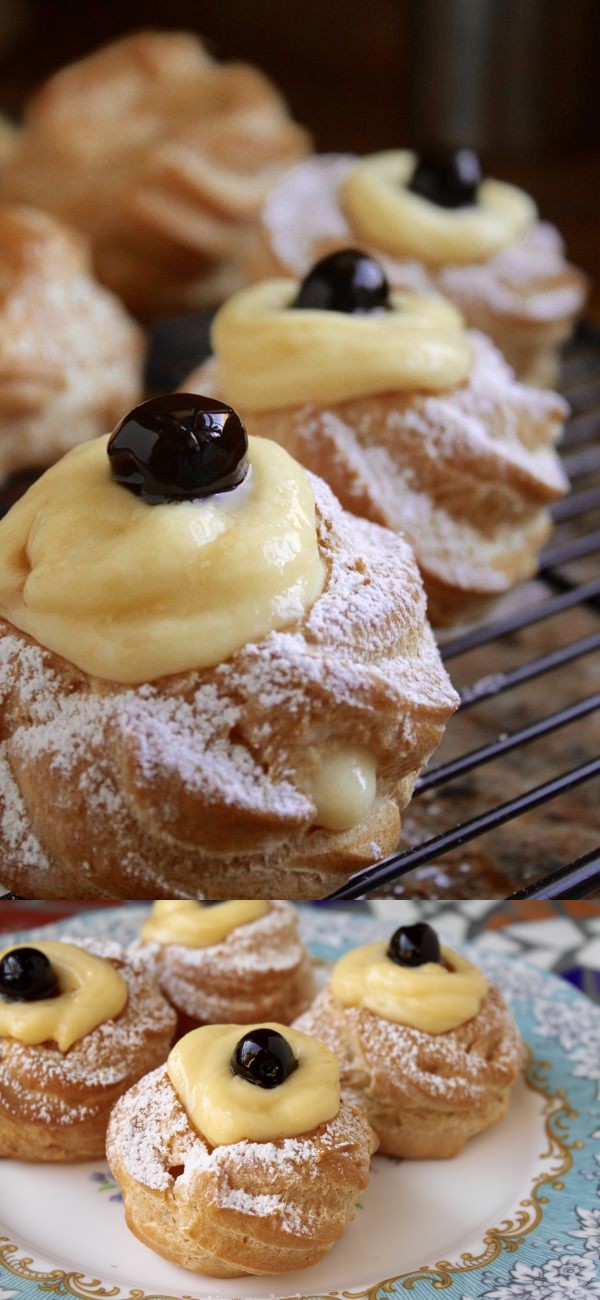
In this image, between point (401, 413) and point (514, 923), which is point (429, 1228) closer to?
point (514, 923)

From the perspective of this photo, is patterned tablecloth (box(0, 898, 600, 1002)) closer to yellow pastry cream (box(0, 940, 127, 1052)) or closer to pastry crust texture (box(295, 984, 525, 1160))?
pastry crust texture (box(295, 984, 525, 1160))

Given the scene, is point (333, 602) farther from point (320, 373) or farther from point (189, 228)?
point (189, 228)

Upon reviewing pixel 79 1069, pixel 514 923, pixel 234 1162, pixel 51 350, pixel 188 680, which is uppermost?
pixel 188 680

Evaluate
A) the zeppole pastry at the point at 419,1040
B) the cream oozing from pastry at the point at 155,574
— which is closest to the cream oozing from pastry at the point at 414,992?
the zeppole pastry at the point at 419,1040

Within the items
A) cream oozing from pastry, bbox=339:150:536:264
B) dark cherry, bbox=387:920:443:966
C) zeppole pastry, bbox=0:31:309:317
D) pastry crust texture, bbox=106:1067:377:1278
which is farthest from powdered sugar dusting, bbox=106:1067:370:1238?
zeppole pastry, bbox=0:31:309:317

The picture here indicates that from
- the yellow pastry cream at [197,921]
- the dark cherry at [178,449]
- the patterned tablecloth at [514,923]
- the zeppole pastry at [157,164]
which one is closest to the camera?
the dark cherry at [178,449]

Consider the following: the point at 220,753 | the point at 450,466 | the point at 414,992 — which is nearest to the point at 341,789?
the point at 220,753

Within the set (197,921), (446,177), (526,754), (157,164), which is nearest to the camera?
(197,921)

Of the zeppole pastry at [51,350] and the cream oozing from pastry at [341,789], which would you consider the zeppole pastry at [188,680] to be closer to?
the cream oozing from pastry at [341,789]
